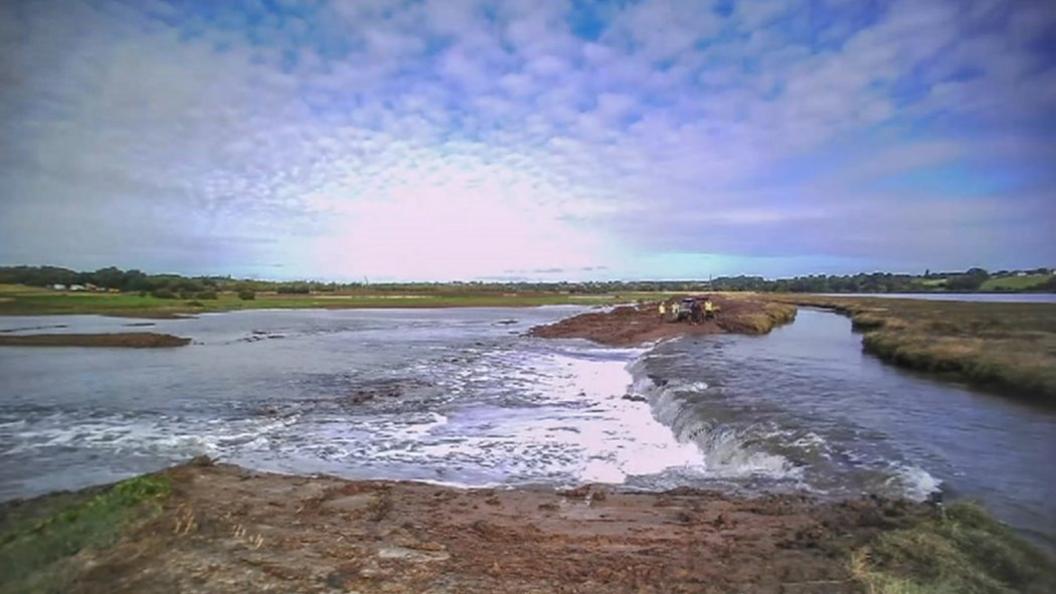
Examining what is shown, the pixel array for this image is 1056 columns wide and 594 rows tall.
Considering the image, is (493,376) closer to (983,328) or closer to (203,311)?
(983,328)

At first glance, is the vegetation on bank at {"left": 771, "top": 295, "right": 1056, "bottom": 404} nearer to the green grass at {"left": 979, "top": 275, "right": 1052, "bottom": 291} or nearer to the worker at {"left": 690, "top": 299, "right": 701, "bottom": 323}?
the worker at {"left": 690, "top": 299, "right": 701, "bottom": 323}

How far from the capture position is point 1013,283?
91.4 metres

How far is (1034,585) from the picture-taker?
215 inches

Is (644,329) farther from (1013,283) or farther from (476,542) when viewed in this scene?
(1013,283)

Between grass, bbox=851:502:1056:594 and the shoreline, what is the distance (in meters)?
0.03

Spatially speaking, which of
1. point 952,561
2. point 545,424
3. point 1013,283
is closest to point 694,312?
point 545,424

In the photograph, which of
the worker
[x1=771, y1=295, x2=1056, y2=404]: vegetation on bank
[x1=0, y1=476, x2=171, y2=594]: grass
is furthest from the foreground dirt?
the worker

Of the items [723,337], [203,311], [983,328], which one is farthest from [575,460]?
[203,311]

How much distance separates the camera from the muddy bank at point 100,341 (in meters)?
32.3

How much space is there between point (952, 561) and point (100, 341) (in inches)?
1524

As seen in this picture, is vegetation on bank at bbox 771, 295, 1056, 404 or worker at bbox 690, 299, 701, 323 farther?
worker at bbox 690, 299, 701, 323

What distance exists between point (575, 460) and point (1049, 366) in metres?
16.7

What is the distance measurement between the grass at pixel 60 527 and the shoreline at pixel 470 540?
Result: 3cm

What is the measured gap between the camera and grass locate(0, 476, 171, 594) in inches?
214
